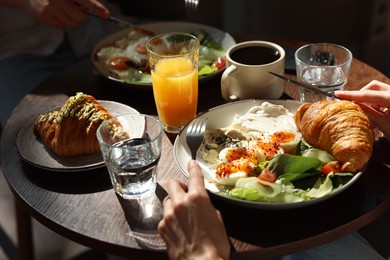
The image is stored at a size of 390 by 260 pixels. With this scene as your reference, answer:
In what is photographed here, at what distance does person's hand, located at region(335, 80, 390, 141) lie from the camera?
4.25ft

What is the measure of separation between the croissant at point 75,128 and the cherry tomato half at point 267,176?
429mm

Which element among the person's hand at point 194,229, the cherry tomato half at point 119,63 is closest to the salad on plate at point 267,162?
the person's hand at point 194,229

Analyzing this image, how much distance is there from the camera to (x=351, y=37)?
316cm

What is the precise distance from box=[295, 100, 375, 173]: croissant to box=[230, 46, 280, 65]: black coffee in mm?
272

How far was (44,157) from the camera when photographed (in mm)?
1364

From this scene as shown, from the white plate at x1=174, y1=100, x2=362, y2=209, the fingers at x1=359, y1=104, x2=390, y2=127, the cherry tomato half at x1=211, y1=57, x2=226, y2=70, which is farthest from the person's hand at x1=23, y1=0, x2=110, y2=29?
the fingers at x1=359, y1=104, x2=390, y2=127

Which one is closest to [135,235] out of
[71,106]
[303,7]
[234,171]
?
[234,171]

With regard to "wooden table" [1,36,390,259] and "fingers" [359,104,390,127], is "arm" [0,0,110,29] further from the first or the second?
"fingers" [359,104,390,127]

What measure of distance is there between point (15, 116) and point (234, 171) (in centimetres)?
75

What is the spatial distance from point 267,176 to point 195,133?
0.26 meters

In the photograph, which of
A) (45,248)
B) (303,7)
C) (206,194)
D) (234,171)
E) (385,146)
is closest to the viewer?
(206,194)

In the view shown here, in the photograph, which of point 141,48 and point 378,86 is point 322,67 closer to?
point 378,86

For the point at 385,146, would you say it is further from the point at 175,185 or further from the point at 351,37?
the point at 351,37

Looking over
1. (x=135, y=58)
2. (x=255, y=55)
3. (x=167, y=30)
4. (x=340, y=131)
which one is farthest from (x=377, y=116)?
(x=167, y=30)
